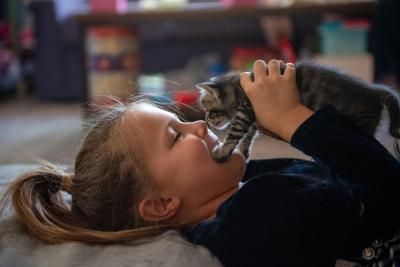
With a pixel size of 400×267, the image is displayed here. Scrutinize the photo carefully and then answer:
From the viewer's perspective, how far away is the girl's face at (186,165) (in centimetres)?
90

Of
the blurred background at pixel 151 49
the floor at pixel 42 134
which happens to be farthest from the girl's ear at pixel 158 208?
the floor at pixel 42 134

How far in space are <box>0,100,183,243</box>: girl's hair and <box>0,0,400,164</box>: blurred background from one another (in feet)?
1.90

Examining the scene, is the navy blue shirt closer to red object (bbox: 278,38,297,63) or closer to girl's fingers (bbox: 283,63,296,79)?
girl's fingers (bbox: 283,63,296,79)

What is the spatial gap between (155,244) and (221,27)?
11.7 feet

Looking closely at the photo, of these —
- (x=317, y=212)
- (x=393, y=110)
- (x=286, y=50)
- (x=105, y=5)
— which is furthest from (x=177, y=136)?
(x=286, y=50)

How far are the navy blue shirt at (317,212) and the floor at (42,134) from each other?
908mm

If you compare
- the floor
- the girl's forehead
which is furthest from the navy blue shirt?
the floor

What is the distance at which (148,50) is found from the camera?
4.38 meters

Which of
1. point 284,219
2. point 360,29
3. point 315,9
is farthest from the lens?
point 360,29

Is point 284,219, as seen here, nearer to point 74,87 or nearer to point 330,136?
point 330,136

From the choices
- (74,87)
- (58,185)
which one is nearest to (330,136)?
(58,185)

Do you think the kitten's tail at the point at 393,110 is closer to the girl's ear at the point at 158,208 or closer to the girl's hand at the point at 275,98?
the girl's hand at the point at 275,98

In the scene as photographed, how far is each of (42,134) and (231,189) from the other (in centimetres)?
248

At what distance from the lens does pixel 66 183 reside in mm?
1003
